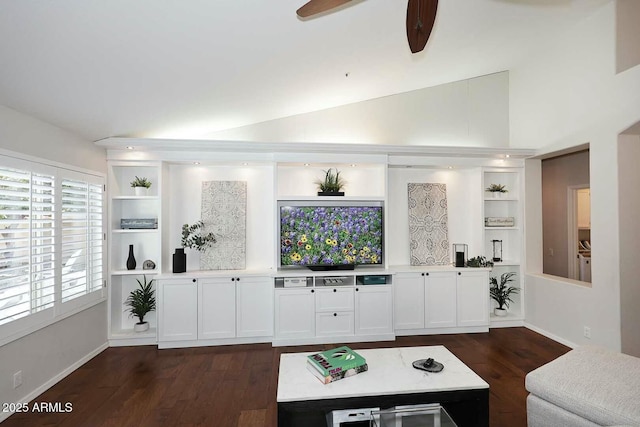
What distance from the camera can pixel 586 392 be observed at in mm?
1749

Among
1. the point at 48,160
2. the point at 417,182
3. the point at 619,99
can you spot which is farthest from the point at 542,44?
the point at 48,160

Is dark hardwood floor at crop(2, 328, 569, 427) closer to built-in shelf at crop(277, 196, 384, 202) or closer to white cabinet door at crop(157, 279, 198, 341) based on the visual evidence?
white cabinet door at crop(157, 279, 198, 341)

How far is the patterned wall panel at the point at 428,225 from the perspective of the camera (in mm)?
4312

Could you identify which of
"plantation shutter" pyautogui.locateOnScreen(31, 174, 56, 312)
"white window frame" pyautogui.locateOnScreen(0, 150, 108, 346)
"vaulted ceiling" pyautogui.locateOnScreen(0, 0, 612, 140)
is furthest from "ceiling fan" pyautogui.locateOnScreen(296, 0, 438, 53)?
"plantation shutter" pyautogui.locateOnScreen(31, 174, 56, 312)

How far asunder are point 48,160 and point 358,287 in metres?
3.39

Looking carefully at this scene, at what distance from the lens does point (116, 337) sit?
3.61 meters

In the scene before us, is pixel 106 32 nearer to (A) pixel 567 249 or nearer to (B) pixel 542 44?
(B) pixel 542 44

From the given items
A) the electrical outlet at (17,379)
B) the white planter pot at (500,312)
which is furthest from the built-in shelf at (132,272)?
the white planter pot at (500,312)

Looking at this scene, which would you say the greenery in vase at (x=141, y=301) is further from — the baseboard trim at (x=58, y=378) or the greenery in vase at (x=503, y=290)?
the greenery in vase at (x=503, y=290)

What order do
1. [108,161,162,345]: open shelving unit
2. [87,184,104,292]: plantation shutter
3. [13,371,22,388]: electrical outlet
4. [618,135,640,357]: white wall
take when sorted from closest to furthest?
[13,371,22,388]: electrical outlet
[618,135,640,357]: white wall
[87,184,104,292]: plantation shutter
[108,161,162,345]: open shelving unit

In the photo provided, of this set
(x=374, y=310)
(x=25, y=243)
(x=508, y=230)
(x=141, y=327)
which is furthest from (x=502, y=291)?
(x=25, y=243)

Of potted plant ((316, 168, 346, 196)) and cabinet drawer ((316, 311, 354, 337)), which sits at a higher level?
potted plant ((316, 168, 346, 196))

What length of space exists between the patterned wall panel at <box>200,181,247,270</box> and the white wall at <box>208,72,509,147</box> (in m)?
0.71

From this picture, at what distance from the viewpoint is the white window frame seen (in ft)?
7.63
